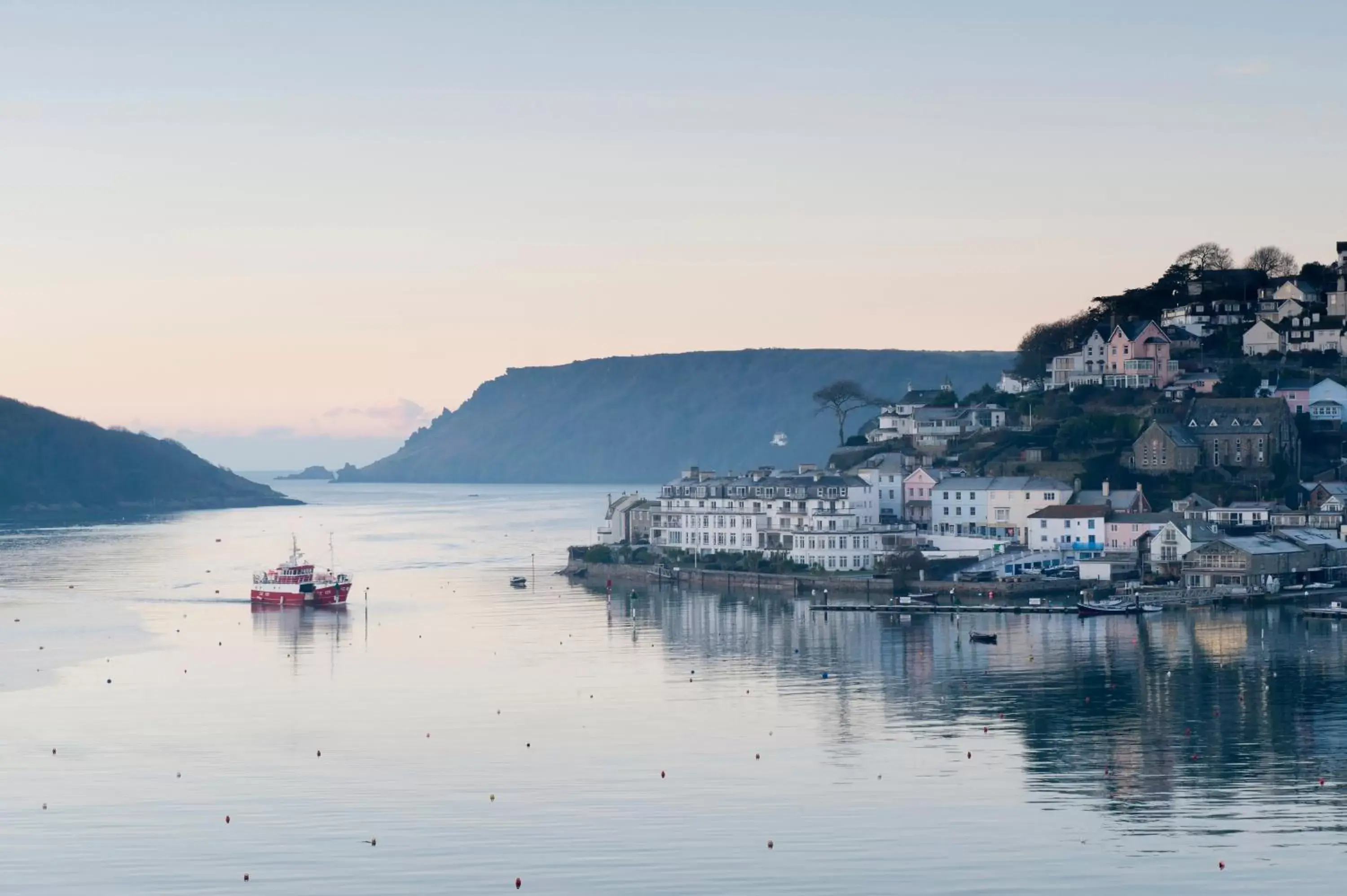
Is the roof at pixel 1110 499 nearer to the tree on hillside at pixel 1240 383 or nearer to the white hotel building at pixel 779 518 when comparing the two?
the white hotel building at pixel 779 518

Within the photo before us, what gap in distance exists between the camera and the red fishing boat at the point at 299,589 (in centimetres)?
7294

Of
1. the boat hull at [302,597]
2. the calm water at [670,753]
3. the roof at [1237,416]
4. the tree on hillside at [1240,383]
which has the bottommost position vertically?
the calm water at [670,753]

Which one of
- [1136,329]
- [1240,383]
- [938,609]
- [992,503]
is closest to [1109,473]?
[992,503]

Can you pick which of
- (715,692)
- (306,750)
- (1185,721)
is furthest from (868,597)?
(306,750)

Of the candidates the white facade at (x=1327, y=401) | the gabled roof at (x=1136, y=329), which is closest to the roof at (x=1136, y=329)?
the gabled roof at (x=1136, y=329)

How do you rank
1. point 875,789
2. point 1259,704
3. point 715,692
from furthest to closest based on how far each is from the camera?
point 715,692, point 1259,704, point 875,789

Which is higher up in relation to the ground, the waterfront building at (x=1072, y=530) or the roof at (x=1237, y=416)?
the roof at (x=1237, y=416)

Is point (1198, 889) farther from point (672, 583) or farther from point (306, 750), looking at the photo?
point (672, 583)

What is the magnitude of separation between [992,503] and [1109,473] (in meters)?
5.46

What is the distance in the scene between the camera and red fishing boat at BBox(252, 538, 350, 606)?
239 ft

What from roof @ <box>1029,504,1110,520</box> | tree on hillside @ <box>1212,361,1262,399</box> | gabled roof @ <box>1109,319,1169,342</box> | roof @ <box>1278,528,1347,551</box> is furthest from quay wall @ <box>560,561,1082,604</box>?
gabled roof @ <box>1109,319,1169,342</box>

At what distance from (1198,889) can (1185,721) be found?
1398cm

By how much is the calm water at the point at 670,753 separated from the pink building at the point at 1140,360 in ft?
93.4

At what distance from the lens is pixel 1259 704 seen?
4322cm
